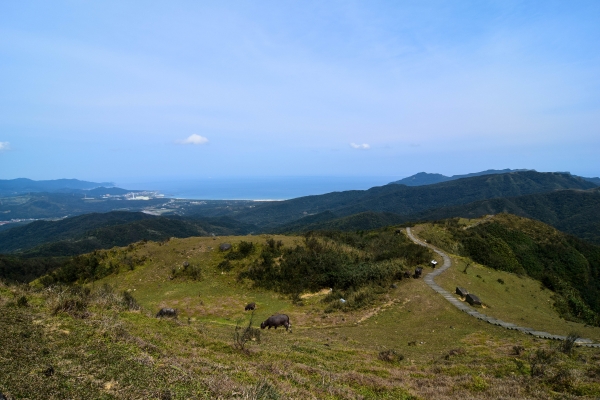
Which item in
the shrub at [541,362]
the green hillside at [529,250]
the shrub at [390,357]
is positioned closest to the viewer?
the shrub at [541,362]

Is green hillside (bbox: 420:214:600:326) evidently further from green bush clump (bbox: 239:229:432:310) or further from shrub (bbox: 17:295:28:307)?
shrub (bbox: 17:295:28:307)

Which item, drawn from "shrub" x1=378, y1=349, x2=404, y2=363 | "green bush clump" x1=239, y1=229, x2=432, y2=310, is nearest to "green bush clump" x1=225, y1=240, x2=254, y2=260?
"green bush clump" x1=239, y1=229, x2=432, y2=310

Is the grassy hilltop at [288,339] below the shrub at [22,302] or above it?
below

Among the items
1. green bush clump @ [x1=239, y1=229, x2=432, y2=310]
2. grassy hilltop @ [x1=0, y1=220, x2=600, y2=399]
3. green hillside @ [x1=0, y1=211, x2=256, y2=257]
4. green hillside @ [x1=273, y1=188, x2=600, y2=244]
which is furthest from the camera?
green hillside @ [x1=273, y1=188, x2=600, y2=244]

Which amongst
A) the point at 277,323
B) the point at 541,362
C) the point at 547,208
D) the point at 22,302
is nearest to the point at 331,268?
the point at 277,323

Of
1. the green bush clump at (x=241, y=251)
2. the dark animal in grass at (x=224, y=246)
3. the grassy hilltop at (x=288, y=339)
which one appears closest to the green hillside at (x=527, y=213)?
the dark animal in grass at (x=224, y=246)

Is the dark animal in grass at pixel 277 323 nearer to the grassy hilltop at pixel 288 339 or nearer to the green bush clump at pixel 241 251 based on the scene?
the grassy hilltop at pixel 288 339

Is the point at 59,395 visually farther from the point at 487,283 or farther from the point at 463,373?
the point at 487,283

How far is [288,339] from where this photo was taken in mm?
13328

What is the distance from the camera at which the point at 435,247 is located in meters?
37.2

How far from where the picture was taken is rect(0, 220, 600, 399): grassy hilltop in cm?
621

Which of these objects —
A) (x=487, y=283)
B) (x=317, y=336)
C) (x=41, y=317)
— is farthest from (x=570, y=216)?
(x=41, y=317)

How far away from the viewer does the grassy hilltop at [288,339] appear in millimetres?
6215

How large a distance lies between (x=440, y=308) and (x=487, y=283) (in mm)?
10051
